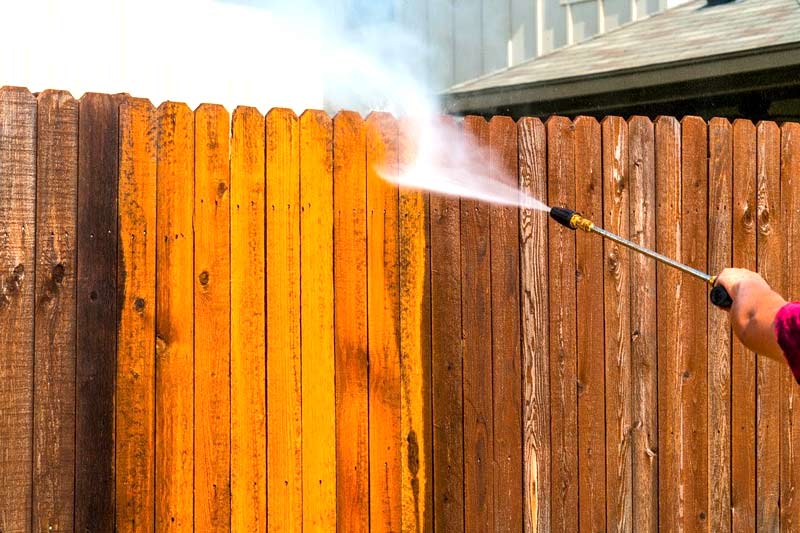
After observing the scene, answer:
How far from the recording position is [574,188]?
4629 mm

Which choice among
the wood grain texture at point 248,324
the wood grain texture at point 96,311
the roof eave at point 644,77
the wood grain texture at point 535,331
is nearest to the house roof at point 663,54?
the roof eave at point 644,77

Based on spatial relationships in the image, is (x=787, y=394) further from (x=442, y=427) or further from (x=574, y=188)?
(x=442, y=427)

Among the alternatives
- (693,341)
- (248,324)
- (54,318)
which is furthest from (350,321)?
(693,341)

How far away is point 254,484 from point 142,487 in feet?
1.40

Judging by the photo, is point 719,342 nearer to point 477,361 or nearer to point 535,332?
point 535,332

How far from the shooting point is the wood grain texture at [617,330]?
15.4 feet

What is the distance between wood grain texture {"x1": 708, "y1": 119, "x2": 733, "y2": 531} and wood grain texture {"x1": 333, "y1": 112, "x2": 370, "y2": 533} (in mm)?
1813

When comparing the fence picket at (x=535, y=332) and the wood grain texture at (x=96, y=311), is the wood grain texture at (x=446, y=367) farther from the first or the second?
the wood grain texture at (x=96, y=311)

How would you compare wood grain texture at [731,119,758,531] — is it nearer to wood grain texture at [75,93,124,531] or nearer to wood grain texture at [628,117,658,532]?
wood grain texture at [628,117,658,532]

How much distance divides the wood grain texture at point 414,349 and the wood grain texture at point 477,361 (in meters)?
0.17

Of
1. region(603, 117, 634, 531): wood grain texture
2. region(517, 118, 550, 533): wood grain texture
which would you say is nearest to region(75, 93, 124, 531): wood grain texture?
region(517, 118, 550, 533): wood grain texture

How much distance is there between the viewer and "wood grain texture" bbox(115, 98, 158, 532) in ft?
12.1

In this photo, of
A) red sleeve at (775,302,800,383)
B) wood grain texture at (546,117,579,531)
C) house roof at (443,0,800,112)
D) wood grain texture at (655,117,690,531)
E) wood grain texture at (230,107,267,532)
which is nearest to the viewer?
red sleeve at (775,302,800,383)

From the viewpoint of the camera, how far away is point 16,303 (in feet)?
11.6
